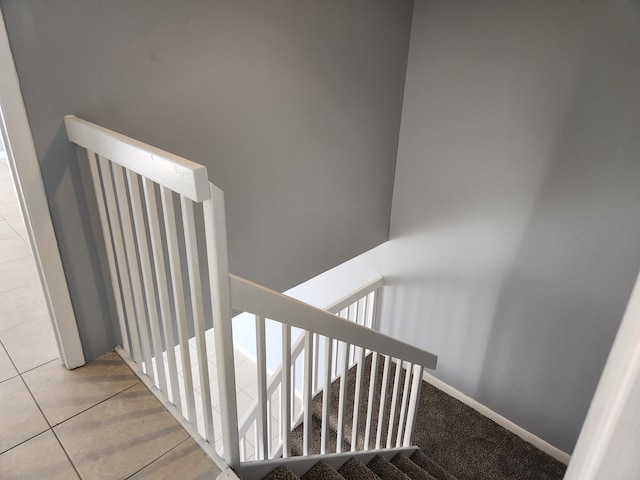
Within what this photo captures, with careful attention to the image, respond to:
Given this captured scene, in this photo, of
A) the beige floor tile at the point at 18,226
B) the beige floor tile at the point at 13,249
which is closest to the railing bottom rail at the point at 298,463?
the beige floor tile at the point at 13,249

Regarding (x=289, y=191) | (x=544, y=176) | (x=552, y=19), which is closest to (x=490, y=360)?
(x=544, y=176)

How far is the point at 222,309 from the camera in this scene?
3.77 feet

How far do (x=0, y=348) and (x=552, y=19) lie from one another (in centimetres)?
302

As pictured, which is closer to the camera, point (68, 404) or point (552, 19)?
point (68, 404)

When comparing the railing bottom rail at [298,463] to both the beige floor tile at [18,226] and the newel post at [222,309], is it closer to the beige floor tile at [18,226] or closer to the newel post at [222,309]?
the newel post at [222,309]

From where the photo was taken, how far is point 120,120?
1.62 m

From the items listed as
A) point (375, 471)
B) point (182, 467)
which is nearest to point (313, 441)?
point (375, 471)

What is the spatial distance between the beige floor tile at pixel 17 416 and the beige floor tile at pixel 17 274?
711mm

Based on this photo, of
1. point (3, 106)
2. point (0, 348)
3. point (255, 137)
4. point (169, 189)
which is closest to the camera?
point (169, 189)

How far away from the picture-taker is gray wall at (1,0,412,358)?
1444 millimetres

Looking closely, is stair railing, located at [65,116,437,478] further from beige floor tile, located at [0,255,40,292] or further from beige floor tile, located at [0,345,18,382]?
beige floor tile, located at [0,255,40,292]

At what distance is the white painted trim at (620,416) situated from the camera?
0.33 metres

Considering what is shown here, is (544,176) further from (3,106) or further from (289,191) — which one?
(3,106)

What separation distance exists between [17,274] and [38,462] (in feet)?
4.10
